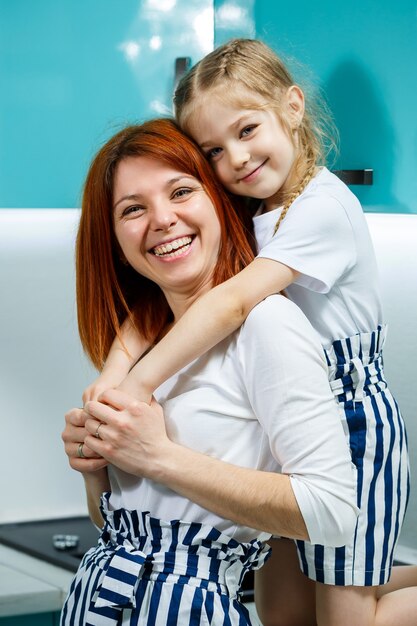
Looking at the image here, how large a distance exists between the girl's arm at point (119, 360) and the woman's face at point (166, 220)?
15cm

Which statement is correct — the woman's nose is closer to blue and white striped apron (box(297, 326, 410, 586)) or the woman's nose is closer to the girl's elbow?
blue and white striped apron (box(297, 326, 410, 586))

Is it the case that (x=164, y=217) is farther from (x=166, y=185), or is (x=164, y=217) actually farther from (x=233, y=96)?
(x=233, y=96)

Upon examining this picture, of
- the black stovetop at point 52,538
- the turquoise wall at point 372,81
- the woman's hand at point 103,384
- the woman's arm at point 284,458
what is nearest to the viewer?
the woman's arm at point 284,458

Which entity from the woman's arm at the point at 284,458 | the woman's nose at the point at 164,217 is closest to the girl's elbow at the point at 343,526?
the woman's arm at the point at 284,458

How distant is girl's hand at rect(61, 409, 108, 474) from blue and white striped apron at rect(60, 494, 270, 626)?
0.37 ft

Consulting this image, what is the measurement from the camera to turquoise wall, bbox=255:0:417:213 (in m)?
1.79

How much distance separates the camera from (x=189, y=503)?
1241 mm

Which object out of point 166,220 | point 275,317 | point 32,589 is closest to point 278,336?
point 275,317

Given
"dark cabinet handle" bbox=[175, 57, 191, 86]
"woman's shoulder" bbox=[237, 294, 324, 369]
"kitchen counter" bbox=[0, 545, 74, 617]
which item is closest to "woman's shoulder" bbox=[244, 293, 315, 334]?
"woman's shoulder" bbox=[237, 294, 324, 369]

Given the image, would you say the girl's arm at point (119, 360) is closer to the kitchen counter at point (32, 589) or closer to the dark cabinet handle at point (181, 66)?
the kitchen counter at point (32, 589)

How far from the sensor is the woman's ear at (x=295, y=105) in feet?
5.16

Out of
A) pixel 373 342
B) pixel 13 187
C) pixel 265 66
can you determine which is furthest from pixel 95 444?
pixel 13 187

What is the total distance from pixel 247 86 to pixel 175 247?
12.4 inches

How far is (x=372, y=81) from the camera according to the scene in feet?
6.10
